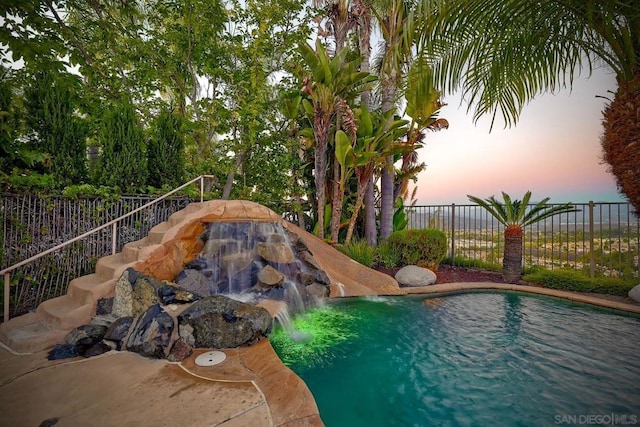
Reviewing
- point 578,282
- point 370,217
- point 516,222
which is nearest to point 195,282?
point 370,217

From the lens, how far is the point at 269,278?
19.3 feet

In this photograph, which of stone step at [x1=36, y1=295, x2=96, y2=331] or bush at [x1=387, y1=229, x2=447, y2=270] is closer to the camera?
stone step at [x1=36, y1=295, x2=96, y2=331]

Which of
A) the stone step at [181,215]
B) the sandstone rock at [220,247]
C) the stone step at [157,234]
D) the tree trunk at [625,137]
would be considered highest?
the tree trunk at [625,137]

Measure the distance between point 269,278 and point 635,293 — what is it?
777cm

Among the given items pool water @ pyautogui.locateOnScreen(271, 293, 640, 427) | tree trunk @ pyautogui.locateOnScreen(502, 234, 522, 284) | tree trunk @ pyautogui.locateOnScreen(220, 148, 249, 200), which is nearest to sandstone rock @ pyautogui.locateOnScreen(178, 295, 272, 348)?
pool water @ pyautogui.locateOnScreen(271, 293, 640, 427)

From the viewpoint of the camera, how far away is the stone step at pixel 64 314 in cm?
391

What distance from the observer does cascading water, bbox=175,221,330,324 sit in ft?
18.8

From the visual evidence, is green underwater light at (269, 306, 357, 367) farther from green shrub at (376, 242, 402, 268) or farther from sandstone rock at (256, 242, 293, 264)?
green shrub at (376, 242, 402, 268)

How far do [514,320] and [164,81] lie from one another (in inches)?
441

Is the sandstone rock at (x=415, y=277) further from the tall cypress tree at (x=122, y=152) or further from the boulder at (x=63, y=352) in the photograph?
the tall cypress tree at (x=122, y=152)

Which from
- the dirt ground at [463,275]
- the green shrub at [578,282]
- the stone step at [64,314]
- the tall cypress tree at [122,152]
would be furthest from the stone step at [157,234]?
the green shrub at [578,282]

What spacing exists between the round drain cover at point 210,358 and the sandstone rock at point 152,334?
1.48 feet

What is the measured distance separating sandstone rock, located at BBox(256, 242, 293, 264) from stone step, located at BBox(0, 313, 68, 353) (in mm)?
3435

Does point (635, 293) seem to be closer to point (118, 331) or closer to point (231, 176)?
point (118, 331)
